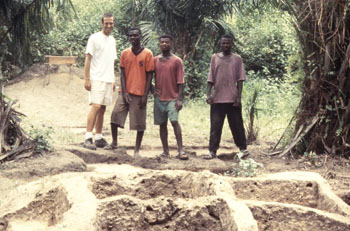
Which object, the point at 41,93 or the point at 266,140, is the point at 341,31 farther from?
the point at 41,93

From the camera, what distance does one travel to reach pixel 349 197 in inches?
139

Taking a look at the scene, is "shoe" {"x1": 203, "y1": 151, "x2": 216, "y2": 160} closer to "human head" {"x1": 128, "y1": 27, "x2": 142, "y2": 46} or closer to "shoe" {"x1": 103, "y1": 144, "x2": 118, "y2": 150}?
"shoe" {"x1": 103, "y1": 144, "x2": 118, "y2": 150}

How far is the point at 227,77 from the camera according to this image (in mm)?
6582

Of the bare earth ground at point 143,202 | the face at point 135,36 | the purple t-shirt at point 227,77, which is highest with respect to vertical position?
the face at point 135,36

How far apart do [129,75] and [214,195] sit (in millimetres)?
3913

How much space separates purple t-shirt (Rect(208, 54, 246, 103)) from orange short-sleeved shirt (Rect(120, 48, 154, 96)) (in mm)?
821

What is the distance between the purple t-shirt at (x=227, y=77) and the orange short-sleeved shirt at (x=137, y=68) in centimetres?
82

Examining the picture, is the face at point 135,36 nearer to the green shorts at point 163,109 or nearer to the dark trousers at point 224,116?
the green shorts at point 163,109

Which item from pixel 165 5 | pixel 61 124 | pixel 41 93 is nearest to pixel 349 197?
pixel 61 124

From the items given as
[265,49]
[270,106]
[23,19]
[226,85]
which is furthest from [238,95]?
[265,49]

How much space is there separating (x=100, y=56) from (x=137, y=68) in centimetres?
63

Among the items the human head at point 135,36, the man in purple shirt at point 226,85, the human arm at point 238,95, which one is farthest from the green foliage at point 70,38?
the human arm at point 238,95

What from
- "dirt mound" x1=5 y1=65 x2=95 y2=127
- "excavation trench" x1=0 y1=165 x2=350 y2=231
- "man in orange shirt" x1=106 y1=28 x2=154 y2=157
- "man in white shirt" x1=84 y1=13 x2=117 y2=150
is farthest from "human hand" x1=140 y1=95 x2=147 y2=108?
"dirt mound" x1=5 y1=65 x2=95 y2=127

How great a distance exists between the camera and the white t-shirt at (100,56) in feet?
22.7
